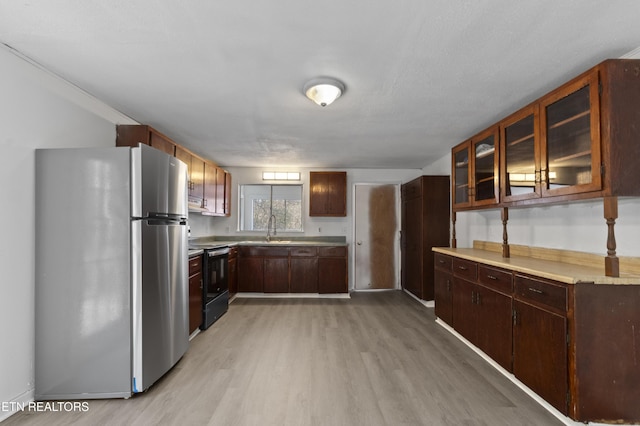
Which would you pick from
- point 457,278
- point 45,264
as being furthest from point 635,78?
point 45,264

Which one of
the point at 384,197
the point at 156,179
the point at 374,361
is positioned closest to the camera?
the point at 156,179

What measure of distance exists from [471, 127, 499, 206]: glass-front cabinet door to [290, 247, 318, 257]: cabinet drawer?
100 inches

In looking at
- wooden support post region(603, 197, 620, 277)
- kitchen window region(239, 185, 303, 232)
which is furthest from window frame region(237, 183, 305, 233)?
wooden support post region(603, 197, 620, 277)

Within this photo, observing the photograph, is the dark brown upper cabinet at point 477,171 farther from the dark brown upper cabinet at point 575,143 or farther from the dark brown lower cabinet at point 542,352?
the dark brown lower cabinet at point 542,352

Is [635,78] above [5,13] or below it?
below

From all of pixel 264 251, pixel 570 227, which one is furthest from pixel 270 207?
pixel 570 227

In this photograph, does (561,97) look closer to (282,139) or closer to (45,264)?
(282,139)

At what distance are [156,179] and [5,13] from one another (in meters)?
1.11

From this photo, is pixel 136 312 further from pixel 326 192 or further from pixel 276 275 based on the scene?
pixel 326 192

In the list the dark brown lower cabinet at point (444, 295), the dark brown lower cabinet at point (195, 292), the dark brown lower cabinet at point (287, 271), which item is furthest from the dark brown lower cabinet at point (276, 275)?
the dark brown lower cabinet at point (444, 295)

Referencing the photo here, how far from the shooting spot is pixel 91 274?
6.62ft

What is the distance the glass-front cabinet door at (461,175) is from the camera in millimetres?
3296

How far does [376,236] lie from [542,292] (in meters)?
3.59

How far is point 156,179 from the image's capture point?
86.7 inches
